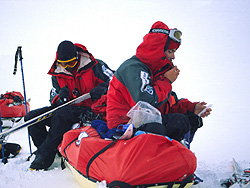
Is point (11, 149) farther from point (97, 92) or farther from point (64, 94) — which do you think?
point (97, 92)

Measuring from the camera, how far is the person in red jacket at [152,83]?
2.03 m

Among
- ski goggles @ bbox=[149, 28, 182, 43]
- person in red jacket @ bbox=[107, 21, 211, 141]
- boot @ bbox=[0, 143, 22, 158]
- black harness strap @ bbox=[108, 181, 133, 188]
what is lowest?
boot @ bbox=[0, 143, 22, 158]

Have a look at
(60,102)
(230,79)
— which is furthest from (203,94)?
(60,102)

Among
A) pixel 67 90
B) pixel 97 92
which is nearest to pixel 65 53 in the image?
pixel 67 90

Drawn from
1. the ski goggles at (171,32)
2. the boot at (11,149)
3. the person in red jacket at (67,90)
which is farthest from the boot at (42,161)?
the ski goggles at (171,32)

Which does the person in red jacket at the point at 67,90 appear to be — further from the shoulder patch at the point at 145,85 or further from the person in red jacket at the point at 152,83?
the shoulder patch at the point at 145,85

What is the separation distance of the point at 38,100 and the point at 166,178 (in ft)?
30.4

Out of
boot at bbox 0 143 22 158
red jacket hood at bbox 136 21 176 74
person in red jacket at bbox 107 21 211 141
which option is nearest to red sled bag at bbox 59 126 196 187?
person in red jacket at bbox 107 21 211 141

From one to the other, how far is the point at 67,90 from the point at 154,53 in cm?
149

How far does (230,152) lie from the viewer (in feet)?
10.8

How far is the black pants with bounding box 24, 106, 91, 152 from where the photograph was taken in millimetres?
3045

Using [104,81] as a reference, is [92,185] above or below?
below

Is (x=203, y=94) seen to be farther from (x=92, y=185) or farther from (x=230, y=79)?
(x=92, y=185)

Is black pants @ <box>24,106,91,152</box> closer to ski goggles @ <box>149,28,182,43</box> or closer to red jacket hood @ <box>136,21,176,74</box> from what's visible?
red jacket hood @ <box>136,21,176,74</box>
